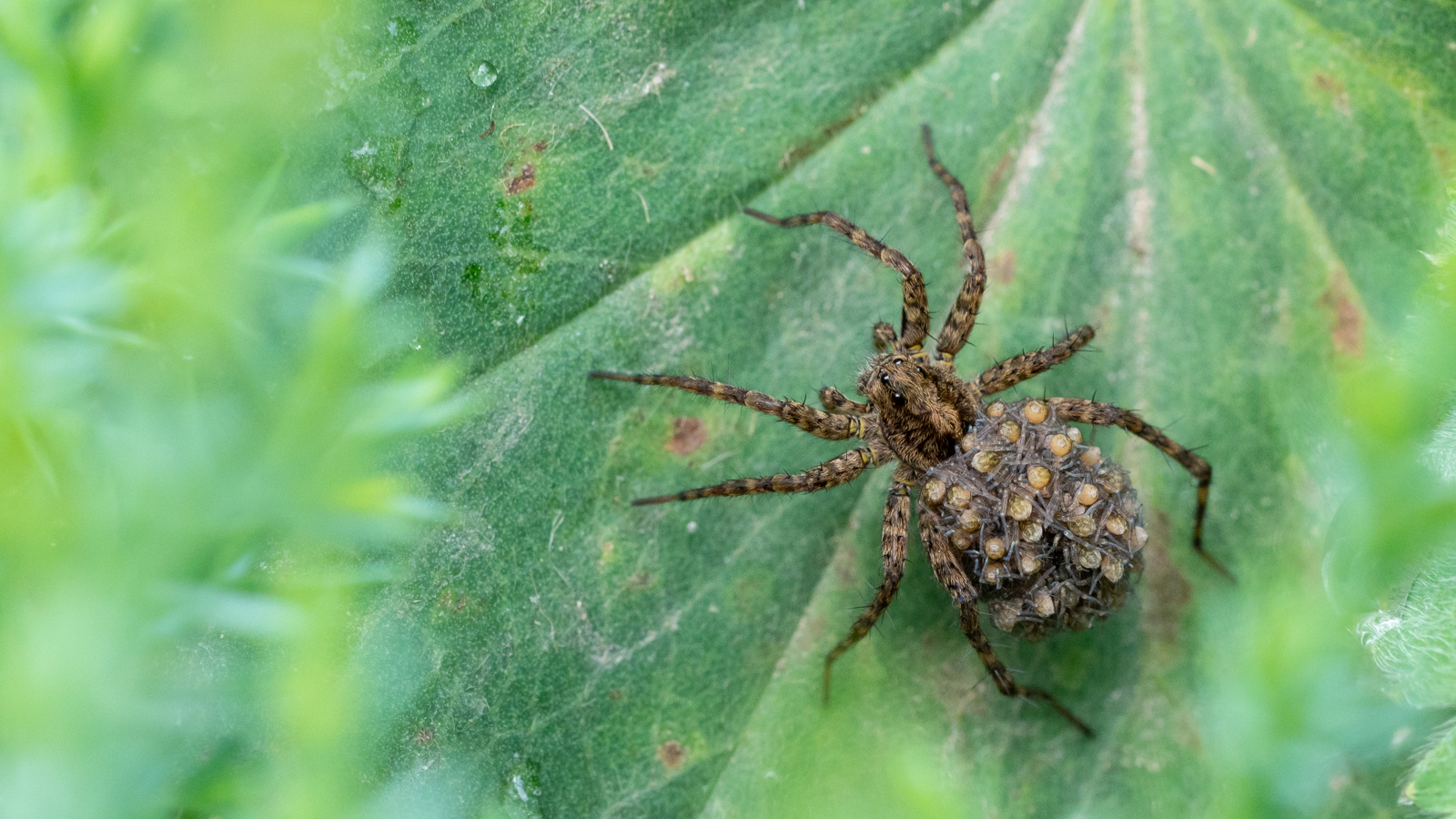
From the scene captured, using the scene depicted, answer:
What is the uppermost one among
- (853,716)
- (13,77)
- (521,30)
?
(13,77)

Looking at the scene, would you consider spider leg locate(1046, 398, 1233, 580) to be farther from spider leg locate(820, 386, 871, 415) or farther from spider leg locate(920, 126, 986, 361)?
spider leg locate(820, 386, 871, 415)

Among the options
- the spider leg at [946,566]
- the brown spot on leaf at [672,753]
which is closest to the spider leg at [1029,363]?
the spider leg at [946,566]

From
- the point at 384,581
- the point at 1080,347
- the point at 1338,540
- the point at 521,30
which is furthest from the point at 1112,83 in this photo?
the point at 384,581

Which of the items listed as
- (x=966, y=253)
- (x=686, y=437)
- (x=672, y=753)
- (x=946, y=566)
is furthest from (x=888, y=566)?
(x=966, y=253)

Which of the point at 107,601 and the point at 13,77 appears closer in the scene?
the point at 107,601

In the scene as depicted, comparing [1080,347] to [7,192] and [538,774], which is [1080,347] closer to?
[538,774]

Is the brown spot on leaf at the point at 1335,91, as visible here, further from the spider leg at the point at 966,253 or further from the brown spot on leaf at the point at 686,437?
the brown spot on leaf at the point at 686,437

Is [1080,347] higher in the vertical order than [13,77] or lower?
lower
